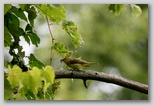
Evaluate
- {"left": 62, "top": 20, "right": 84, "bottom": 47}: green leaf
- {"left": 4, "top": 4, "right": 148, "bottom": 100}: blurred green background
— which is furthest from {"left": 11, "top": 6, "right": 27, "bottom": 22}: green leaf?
{"left": 4, "top": 4, "right": 148, "bottom": 100}: blurred green background

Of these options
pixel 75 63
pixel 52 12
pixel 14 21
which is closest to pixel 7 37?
pixel 14 21

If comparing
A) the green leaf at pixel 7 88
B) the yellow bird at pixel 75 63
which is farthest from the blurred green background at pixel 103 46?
the green leaf at pixel 7 88

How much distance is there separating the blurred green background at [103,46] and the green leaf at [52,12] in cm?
159

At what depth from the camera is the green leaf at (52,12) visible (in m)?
2.00

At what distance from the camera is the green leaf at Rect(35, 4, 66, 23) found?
6.56ft

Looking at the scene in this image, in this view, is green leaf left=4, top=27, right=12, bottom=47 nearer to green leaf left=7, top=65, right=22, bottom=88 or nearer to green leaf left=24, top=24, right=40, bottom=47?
green leaf left=24, top=24, right=40, bottom=47

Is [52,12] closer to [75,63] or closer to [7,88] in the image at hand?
[75,63]

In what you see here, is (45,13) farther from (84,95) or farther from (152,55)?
(84,95)

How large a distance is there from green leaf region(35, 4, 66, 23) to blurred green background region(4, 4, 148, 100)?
5.22 feet

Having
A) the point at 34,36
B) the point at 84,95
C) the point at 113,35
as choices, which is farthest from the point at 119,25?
the point at 34,36

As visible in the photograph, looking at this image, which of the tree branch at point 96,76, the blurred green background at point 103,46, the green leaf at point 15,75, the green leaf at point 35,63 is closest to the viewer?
the green leaf at point 15,75

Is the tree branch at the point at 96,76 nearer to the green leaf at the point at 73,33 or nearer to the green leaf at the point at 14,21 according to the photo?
the green leaf at the point at 73,33

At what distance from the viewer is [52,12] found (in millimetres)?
2021

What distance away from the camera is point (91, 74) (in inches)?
78.4
